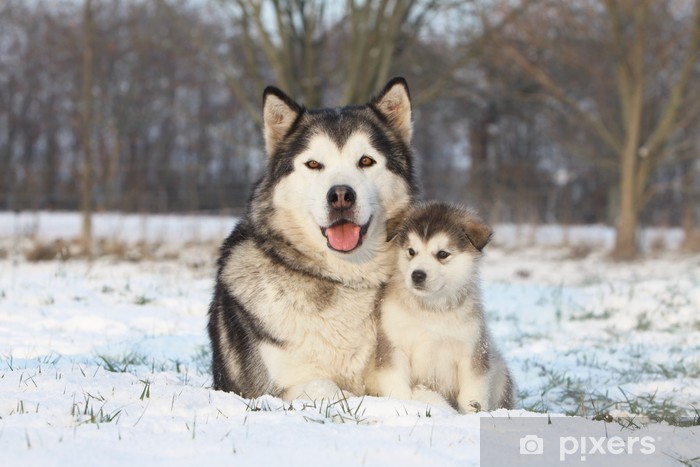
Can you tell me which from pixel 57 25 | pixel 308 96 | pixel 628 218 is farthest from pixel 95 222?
pixel 57 25

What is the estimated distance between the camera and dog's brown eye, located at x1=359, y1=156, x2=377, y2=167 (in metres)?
4.04

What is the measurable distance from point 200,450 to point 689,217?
671 inches

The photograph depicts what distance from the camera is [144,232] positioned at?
1659 centimetres

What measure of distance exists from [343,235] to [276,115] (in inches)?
36.5

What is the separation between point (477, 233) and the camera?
162 inches

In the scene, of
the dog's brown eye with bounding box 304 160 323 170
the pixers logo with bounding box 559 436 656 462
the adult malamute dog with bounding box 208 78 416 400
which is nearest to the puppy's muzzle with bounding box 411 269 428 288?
the adult malamute dog with bounding box 208 78 416 400

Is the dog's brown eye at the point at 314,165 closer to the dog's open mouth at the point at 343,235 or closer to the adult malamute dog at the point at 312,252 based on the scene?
the adult malamute dog at the point at 312,252

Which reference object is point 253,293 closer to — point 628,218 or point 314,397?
point 314,397

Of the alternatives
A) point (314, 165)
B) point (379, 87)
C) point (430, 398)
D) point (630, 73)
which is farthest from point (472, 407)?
point (630, 73)

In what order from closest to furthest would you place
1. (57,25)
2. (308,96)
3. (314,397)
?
(314,397) → (308,96) → (57,25)

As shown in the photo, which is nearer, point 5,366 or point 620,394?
point 5,366

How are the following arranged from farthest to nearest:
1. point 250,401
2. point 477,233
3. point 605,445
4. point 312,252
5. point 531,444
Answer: point 477,233 < point 312,252 < point 250,401 < point 605,445 < point 531,444

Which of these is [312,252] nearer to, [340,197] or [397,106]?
[340,197]

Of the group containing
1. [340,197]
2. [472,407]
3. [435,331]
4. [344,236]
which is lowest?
[472,407]
